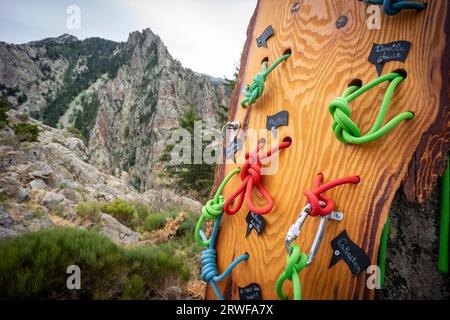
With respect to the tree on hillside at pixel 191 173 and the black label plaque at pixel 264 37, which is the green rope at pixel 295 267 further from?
the tree on hillside at pixel 191 173

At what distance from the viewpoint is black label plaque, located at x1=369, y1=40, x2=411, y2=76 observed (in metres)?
0.69

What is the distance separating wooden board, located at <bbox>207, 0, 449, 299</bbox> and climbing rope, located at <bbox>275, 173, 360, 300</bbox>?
32 millimetres

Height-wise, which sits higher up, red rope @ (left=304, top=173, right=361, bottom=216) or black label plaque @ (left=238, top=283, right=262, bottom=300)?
red rope @ (left=304, top=173, right=361, bottom=216)

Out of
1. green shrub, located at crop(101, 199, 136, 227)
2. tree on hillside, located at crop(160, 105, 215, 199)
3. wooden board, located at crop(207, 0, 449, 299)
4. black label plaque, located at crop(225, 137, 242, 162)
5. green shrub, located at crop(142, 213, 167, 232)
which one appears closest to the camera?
wooden board, located at crop(207, 0, 449, 299)

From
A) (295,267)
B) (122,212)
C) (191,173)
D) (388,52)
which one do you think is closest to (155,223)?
(122,212)

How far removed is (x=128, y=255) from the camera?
6.92ft

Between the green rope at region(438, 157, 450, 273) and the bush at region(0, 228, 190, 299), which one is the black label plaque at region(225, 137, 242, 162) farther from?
the bush at region(0, 228, 190, 299)

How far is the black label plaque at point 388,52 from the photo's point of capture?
2.26 feet

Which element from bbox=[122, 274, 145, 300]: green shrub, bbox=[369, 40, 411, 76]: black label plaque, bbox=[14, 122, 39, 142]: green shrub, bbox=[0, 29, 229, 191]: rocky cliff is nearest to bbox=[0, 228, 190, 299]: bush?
bbox=[122, 274, 145, 300]: green shrub

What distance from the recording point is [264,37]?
1200 mm

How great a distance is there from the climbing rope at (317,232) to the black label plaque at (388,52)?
378mm
